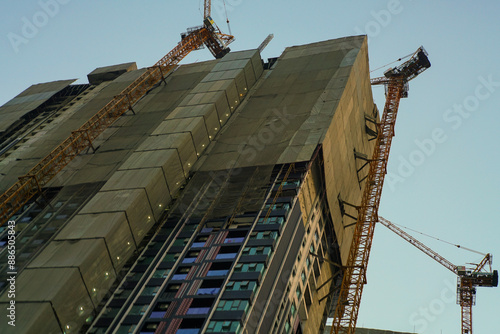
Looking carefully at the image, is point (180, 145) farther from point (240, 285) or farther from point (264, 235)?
point (240, 285)

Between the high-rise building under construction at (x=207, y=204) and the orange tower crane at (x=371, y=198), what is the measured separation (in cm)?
284

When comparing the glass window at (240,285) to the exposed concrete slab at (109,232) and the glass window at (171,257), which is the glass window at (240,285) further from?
the exposed concrete slab at (109,232)

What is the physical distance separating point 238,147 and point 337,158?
1528 centimetres

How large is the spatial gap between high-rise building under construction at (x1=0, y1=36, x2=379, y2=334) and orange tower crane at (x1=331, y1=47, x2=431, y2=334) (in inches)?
112

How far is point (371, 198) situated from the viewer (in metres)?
97.9

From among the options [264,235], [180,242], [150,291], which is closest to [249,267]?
[264,235]

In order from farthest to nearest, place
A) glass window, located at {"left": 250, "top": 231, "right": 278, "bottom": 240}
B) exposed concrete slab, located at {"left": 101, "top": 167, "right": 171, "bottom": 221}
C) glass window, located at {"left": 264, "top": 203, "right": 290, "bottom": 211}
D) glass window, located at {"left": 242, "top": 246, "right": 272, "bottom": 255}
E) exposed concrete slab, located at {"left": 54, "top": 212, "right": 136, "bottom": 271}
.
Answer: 1. exposed concrete slab, located at {"left": 101, "top": 167, "right": 171, "bottom": 221}
2. glass window, located at {"left": 264, "top": 203, "right": 290, "bottom": 211}
3. glass window, located at {"left": 250, "top": 231, "right": 278, "bottom": 240}
4. exposed concrete slab, located at {"left": 54, "top": 212, "right": 136, "bottom": 271}
5. glass window, located at {"left": 242, "top": 246, "right": 272, "bottom": 255}

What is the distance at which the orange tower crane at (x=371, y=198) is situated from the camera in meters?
79.8

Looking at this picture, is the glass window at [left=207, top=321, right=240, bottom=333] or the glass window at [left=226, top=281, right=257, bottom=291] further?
the glass window at [left=226, top=281, right=257, bottom=291]

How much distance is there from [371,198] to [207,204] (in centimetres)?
3362

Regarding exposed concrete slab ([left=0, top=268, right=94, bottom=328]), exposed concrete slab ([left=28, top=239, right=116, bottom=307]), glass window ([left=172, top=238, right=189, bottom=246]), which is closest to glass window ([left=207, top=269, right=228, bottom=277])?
glass window ([left=172, top=238, right=189, bottom=246])

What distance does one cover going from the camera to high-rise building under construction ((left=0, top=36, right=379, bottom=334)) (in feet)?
202

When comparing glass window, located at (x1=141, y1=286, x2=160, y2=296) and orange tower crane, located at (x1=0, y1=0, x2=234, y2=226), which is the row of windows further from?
orange tower crane, located at (x1=0, y1=0, x2=234, y2=226)

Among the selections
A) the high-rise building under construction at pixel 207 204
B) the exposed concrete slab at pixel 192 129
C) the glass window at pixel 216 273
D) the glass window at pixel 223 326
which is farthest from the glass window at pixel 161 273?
the exposed concrete slab at pixel 192 129
